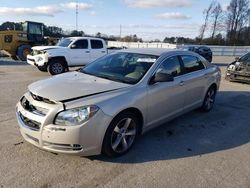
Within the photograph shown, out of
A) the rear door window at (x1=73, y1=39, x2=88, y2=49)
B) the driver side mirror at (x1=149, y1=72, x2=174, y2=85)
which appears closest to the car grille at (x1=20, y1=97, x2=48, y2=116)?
the driver side mirror at (x1=149, y1=72, x2=174, y2=85)

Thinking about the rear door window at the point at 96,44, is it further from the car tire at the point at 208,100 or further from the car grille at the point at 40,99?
the car grille at the point at 40,99

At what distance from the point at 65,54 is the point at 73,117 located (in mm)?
8960

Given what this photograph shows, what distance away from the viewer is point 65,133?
3.30 metres

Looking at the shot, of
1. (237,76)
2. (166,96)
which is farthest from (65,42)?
(166,96)

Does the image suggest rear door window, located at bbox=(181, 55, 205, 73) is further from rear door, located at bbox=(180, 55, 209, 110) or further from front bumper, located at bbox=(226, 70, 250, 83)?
front bumper, located at bbox=(226, 70, 250, 83)

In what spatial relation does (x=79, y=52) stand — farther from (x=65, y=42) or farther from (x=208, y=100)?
(x=208, y=100)

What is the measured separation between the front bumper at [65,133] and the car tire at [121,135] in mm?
123

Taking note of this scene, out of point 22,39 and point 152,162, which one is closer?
point 152,162

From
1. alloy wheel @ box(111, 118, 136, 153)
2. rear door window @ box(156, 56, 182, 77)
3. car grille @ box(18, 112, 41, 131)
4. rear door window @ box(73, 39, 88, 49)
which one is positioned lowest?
alloy wheel @ box(111, 118, 136, 153)

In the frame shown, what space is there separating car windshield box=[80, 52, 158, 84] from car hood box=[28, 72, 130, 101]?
22 cm

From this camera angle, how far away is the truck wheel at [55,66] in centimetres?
1150

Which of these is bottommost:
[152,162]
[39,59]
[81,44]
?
[152,162]

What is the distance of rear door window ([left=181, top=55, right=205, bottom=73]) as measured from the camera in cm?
529

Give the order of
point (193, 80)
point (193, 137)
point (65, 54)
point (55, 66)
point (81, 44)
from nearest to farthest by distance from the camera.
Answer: point (193, 137), point (193, 80), point (55, 66), point (65, 54), point (81, 44)
